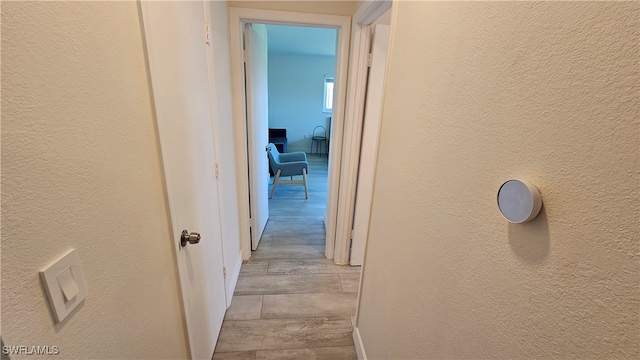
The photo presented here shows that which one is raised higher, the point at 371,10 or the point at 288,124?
the point at 371,10

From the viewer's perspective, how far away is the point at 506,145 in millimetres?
498

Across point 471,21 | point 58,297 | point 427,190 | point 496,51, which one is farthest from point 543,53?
point 58,297

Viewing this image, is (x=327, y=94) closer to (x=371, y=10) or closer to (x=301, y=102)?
(x=301, y=102)

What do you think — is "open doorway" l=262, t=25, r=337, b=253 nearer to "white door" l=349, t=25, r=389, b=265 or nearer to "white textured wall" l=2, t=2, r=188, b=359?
"white door" l=349, t=25, r=389, b=265

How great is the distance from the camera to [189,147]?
41.6 inches

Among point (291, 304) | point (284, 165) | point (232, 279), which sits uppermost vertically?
point (284, 165)

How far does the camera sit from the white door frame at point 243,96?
179cm

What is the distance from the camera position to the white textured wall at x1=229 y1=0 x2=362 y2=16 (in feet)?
5.75

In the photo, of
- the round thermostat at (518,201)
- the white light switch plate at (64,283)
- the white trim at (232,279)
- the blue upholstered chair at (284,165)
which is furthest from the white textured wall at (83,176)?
the blue upholstered chair at (284,165)

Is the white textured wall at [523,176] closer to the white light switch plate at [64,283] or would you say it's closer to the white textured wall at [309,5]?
the white light switch plate at [64,283]

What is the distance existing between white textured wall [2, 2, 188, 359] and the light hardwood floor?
2.92 ft

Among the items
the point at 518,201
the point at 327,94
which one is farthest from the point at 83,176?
the point at 327,94

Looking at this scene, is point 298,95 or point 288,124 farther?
point 288,124

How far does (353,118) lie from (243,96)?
869 mm
